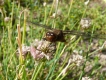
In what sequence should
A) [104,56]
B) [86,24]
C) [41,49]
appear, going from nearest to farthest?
[41,49] → [86,24] → [104,56]

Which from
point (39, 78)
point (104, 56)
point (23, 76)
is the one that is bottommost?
point (104, 56)

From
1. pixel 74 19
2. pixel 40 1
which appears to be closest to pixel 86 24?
pixel 74 19

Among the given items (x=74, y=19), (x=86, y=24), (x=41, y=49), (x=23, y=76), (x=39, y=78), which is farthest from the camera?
(x=74, y=19)

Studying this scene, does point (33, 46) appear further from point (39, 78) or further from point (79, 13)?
point (79, 13)

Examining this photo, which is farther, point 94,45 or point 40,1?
point 40,1

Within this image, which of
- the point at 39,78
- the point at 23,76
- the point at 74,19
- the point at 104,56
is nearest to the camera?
the point at 23,76

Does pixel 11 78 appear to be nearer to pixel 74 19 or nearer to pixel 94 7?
pixel 74 19

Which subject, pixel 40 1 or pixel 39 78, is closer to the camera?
pixel 39 78

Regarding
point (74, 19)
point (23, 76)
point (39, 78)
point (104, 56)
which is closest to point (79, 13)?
point (74, 19)

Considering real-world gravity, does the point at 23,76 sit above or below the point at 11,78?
above
